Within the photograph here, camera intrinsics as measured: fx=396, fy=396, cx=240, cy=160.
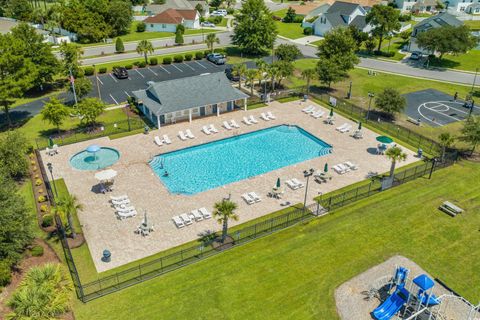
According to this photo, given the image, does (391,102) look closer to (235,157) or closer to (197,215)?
(235,157)

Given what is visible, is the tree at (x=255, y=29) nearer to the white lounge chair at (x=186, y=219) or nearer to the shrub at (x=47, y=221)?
the white lounge chair at (x=186, y=219)

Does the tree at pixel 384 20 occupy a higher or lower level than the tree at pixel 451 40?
higher

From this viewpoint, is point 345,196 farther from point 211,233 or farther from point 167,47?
point 167,47

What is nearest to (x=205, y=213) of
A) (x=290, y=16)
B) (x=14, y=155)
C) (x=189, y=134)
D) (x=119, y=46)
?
(x=189, y=134)

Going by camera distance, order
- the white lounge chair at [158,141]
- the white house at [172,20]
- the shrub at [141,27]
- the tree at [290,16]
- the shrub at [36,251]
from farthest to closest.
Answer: the tree at [290,16]
the white house at [172,20]
the shrub at [141,27]
the white lounge chair at [158,141]
the shrub at [36,251]

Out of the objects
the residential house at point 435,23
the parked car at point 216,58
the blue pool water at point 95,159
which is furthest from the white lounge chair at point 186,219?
the residential house at point 435,23

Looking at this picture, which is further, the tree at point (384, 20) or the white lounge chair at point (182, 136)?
the tree at point (384, 20)

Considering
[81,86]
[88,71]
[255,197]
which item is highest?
[81,86]
